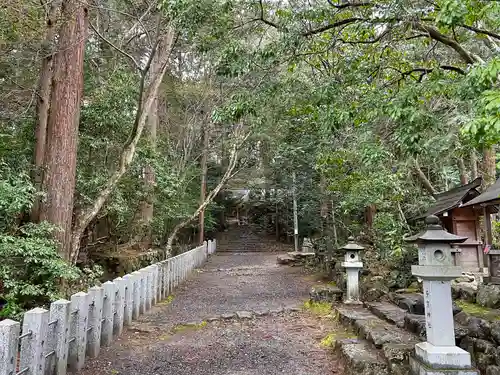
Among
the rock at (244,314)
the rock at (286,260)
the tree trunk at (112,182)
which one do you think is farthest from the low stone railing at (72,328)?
the rock at (286,260)

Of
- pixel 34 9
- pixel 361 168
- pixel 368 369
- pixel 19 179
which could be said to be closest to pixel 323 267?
pixel 361 168

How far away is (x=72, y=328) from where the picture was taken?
12.5 ft

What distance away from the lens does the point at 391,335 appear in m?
4.34

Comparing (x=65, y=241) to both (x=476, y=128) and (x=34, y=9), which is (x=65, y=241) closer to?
(x=34, y=9)

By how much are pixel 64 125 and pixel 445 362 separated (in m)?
5.99

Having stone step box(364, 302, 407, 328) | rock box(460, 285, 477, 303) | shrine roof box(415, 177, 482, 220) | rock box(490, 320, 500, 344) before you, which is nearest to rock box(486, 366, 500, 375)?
rock box(490, 320, 500, 344)

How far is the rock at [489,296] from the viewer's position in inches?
182

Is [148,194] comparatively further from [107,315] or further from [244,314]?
[107,315]

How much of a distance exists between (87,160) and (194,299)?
3.89 meters

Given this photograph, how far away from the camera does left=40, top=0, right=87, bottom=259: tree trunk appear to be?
554 centimetres

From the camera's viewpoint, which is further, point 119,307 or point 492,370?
point 119,307

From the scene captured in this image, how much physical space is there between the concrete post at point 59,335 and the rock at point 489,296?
509cm

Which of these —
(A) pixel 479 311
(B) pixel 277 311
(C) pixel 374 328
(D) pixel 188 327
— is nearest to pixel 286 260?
(B) pixel 277 311

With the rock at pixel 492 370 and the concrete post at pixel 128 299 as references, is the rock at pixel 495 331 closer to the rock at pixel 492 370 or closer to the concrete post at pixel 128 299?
the rock at pixel 492 370
